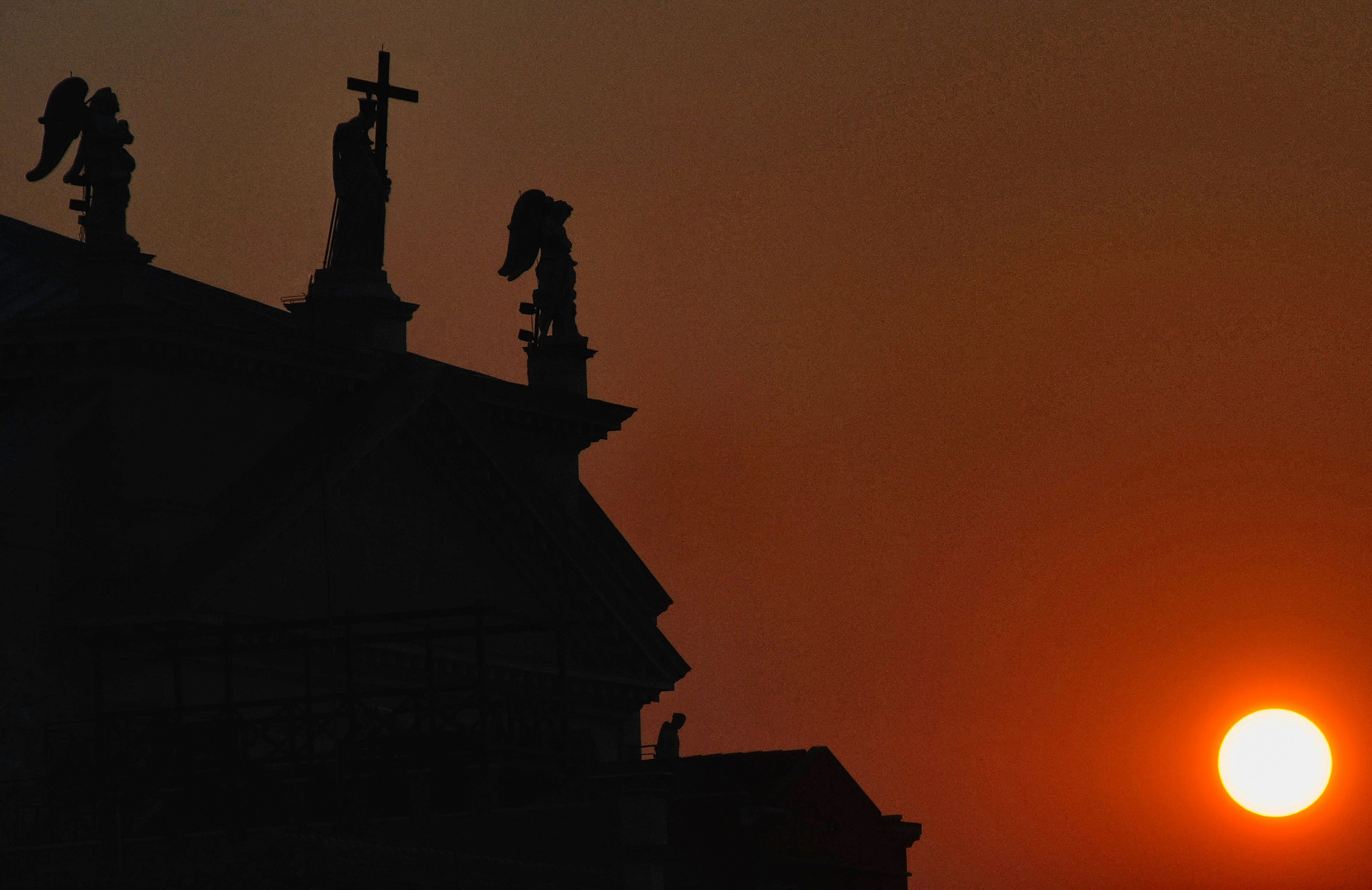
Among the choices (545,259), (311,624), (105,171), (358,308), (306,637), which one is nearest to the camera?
(311,624)

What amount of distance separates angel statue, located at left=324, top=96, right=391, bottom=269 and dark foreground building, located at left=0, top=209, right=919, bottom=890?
974mm

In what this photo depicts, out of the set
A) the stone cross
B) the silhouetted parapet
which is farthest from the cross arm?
the silhouetted parapet

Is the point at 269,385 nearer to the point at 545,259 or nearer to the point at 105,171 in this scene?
the point at 105,171

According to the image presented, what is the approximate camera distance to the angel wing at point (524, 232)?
50.2 m

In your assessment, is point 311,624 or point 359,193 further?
point 359,193

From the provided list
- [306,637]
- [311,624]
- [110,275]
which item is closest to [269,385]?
[110,275]

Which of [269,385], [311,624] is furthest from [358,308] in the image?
[311,624]

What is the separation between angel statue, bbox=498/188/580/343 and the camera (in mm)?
50250

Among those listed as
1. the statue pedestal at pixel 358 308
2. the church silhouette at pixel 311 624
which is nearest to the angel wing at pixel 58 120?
the church silhouette at pixel 311 624

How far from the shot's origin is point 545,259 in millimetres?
50312

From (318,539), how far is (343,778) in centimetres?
607

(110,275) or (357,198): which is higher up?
(357,198)

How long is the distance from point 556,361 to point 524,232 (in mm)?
2536

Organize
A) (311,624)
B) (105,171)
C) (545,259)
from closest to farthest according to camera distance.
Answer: (311,624)
(105,171)
(545,259)
